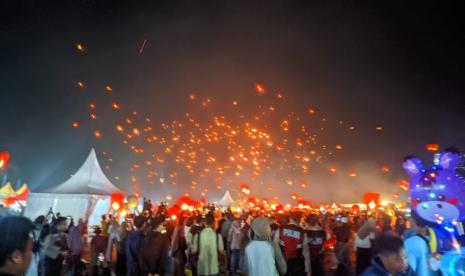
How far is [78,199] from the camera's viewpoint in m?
16.8

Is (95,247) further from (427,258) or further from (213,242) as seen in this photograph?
(427,258)

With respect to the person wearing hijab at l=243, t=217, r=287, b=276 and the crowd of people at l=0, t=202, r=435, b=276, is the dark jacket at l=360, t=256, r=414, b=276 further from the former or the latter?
the person wearing hijab at l=243, t=217, r=287, b=276

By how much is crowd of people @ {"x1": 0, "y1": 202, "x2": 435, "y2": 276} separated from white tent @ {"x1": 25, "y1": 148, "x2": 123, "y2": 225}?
4.68 m

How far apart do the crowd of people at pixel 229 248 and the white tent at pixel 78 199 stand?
4678 mm

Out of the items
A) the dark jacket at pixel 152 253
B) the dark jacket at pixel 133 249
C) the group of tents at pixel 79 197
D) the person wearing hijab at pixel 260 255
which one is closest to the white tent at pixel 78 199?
the group of tents at pixel 79 197

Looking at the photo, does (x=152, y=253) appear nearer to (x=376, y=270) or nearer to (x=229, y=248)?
(x=229, y=248)

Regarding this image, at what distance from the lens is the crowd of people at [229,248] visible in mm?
2977

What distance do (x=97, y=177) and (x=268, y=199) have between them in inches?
1231

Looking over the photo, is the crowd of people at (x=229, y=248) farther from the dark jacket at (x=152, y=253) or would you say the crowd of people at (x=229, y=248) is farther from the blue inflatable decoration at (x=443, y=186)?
the blue inflatable decoration at (x=443, y=186)

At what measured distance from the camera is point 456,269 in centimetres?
471

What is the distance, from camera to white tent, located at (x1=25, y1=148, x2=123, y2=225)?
1678 centimetres

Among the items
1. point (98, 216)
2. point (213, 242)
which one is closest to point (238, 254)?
point (213, 242)

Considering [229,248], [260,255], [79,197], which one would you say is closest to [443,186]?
[229,248]

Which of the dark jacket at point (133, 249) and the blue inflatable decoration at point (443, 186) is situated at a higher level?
the blue inflatable decoration at point (443, 186)
